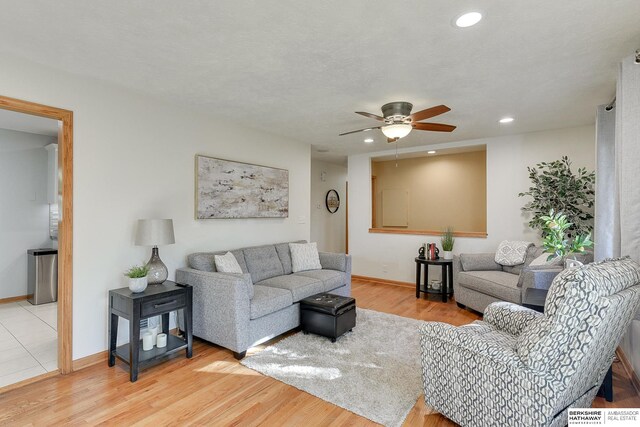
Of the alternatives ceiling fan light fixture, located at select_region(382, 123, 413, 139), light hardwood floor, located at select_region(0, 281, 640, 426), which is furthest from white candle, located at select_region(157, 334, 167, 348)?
ceiling fan light fixture, located at select_region(382, 123, 413, 139)

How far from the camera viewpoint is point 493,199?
4.95 m

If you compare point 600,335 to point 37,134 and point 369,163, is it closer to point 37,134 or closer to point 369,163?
point 369,163

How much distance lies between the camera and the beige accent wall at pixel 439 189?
6.16 metres

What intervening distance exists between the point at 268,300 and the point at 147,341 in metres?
1.08

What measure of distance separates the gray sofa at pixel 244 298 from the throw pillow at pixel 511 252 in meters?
2.33

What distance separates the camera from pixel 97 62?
97.2 inches

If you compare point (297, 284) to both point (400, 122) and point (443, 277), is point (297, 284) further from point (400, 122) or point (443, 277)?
point (443, 277)

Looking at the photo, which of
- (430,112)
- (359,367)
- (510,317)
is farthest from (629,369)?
(430,112)

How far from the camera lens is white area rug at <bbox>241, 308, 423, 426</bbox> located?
2246mm

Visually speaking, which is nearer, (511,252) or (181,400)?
(181,400)

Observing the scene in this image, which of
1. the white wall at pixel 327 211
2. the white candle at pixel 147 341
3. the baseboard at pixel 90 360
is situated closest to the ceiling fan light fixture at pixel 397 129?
the white candle at pixel 147 341

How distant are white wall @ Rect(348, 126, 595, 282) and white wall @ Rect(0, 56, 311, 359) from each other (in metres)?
2.97

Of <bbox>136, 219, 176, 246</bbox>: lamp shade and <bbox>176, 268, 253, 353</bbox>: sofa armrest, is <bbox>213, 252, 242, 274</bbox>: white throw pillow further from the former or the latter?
<bbox>136, 219, 176, 246</bbox>: lamp shade

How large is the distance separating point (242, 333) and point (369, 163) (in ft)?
13.7
